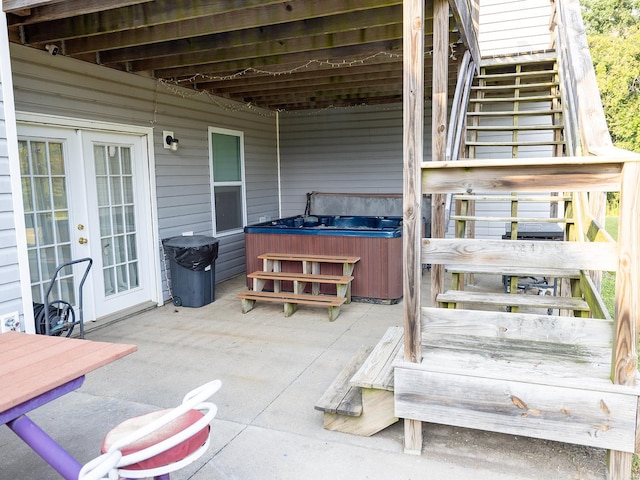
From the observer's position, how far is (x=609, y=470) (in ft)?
6.90

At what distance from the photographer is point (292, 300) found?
4.84 m

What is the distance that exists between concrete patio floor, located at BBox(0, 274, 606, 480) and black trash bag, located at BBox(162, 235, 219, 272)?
2.61 ft

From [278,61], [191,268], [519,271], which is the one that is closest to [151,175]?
[191,268]

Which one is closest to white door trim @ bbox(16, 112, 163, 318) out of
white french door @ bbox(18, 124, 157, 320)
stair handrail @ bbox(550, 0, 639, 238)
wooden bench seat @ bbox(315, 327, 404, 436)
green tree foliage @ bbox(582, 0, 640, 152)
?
white french door @ bbox(18, 124, 157, 320)

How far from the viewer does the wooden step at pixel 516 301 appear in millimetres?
2854

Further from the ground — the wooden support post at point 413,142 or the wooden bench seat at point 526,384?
the wooden support post at point 413,142

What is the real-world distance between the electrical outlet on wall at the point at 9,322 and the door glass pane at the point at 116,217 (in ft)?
5.14

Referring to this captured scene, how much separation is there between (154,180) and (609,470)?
4.76 meters

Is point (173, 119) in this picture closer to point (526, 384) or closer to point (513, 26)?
point (513, 26)

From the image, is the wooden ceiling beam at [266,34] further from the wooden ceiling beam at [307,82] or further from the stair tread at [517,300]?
the stair tread at [517,300]

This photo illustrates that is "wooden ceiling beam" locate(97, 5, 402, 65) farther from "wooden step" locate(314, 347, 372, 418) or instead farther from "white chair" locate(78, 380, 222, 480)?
"white chair" locate(78, 380, 222, 480)

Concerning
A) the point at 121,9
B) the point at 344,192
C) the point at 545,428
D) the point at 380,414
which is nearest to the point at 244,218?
the point at 344,192

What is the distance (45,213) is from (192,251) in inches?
57.1

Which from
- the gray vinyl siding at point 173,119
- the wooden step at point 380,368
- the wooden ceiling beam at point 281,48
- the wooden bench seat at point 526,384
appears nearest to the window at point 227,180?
the gray vinyl siding at point 173,119
